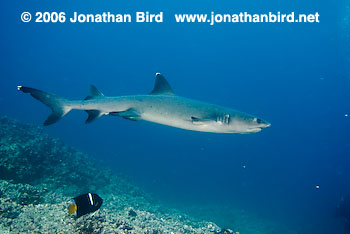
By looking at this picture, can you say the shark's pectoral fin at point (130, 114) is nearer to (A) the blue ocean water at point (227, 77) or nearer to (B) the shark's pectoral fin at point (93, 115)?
(B) the shark's pectoral fin at point (93, 115)

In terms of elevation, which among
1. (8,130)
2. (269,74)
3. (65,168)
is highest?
(269,74)

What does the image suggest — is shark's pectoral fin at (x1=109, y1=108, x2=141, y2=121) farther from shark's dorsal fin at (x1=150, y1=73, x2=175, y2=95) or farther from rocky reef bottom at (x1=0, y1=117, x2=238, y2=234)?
rocky reef bottom at (x1=0, y1=117, x2=238, y2=234)

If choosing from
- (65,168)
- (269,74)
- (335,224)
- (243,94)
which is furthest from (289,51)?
(65,168)

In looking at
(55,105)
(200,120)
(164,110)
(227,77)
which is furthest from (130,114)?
(227,77)

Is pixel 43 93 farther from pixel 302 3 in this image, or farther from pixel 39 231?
pixel 302 3

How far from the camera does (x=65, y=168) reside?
13.2 metres

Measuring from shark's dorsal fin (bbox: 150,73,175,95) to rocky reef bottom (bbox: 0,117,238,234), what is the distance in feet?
10.0

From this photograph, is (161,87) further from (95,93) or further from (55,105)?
(55,105)

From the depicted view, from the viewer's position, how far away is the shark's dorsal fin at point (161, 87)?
18.0ft

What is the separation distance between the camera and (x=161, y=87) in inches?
217

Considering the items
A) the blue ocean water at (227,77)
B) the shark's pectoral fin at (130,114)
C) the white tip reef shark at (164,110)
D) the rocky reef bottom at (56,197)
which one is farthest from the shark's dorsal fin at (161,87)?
the blue ocean water at (227,77)

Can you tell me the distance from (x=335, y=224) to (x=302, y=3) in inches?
3239

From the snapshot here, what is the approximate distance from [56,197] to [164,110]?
19.0 ft

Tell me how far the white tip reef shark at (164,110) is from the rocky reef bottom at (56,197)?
2.15 m
